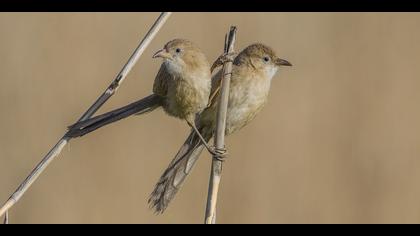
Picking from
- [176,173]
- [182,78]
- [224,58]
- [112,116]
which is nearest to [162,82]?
[182,78]

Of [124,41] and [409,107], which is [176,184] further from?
[409,107]

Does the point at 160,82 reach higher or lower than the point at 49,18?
lower

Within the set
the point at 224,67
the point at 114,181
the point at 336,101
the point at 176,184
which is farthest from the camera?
the point at 336,101

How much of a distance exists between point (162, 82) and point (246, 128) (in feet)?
10.0

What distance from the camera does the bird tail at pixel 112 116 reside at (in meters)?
3.23

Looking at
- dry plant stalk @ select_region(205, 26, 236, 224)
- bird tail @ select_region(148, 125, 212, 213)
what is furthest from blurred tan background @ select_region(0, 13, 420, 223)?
dry plant stalk @ select_region(205, 26, 236, 224)

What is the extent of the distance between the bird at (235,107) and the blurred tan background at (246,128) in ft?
6.59

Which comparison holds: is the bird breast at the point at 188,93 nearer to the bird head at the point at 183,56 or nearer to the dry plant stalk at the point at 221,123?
the bird head at the point at 183,56

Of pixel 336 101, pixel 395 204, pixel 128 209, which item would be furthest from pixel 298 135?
pixel 128 209

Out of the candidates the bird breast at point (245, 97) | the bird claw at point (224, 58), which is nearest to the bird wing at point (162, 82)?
the bird claw at point (224, 58)

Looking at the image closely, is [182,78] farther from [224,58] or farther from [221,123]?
[221,123]

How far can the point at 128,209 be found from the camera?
652 cm

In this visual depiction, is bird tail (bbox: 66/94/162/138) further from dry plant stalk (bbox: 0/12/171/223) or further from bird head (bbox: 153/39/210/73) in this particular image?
bird head (bbox: 153/39/210/73)

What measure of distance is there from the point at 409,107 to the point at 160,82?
154 inches
